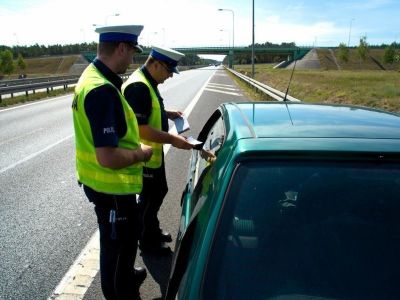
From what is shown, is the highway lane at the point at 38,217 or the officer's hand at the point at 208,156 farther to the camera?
the highway lane at the point at 38,217

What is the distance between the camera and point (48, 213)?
5.18 meters

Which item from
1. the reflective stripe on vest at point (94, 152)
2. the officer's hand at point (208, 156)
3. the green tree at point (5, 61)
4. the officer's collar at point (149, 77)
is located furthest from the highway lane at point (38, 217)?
the green tree at point (5, 61)

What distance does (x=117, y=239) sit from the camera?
2814 millimetres

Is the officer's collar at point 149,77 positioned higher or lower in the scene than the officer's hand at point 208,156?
higher

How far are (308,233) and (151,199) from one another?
226 cm

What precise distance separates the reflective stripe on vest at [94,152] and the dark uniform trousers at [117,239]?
68 millimetres

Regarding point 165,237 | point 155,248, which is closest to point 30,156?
point 165,237

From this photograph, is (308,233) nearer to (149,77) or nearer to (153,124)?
(153,124)

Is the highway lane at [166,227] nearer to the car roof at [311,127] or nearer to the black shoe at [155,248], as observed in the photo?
the black shoe at [155,248]

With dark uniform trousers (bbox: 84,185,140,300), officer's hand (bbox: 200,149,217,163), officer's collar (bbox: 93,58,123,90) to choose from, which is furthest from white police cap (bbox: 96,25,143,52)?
dark uniform trousers (bbox: 84,185,140,300)

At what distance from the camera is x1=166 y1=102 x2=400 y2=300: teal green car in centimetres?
166

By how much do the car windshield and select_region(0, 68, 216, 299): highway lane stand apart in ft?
7.36

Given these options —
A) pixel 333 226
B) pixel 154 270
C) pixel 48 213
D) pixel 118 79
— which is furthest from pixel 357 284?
pixel 48 213

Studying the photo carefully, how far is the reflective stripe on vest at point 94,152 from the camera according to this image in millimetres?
2535
